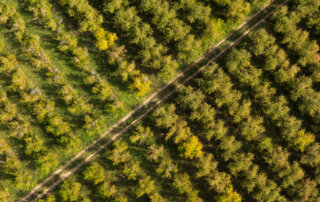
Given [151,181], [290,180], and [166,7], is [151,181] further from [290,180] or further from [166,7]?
[166,7]

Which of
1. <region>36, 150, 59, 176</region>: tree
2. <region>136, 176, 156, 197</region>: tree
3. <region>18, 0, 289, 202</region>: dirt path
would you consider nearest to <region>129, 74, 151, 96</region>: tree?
<region>18, 0, 289, 202</region>: dirt path

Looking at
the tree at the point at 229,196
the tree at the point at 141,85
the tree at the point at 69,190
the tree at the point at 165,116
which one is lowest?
the tree at the point at 229,196

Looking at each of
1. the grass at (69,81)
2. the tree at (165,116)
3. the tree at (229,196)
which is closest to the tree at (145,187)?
the tree at (165,116)

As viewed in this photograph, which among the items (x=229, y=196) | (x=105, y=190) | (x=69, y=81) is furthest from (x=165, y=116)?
(x=69, y=81)

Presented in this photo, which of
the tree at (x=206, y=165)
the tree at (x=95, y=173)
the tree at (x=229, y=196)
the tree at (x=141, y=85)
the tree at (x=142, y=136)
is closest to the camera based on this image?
the tree at (x=229, y=196)

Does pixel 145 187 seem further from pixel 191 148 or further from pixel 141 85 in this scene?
pixel 141 85

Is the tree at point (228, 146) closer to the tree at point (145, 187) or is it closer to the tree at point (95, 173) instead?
the tree at point (145, 187)

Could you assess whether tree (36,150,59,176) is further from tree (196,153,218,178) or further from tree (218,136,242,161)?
tree (218,136,242,161)

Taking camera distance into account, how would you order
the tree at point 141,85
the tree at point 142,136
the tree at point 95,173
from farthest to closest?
the tree at point 142,136 → the tree at point 141,85 → the tree at point 95,173
